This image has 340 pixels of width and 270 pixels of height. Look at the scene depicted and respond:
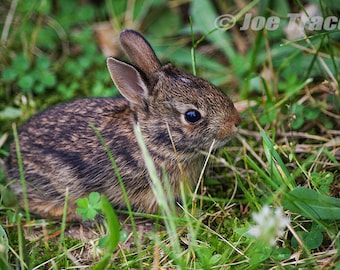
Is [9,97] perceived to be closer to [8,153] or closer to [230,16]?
[8,153]

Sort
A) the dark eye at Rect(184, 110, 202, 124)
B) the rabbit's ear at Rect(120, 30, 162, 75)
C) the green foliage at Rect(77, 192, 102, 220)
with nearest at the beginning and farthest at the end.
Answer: the green foliage at Rect(77, 192, 102, 220) → the dark eye at Rect(184, 110, 202, 124) → the rabbit's ear at Rect(120, 30, 162, 75)

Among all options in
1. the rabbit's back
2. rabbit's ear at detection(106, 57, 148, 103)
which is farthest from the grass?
rabbit's ear at detection(106, 57, 148, 103)

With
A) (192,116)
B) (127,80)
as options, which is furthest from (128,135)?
(192,116)

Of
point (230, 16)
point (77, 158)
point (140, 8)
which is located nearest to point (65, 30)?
point (140, 8)

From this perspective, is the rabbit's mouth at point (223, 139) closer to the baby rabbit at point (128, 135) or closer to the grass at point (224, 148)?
the baby rabbit at point (128, 135)

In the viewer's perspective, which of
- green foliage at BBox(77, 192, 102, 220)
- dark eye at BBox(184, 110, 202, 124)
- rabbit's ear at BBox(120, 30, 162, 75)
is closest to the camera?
green foliage at BBox(77, 192, 102, 220)

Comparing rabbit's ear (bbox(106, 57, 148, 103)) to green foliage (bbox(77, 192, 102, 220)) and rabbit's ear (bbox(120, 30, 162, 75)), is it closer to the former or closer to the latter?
rabbit's ear (bbox(120, 30, 162, 75))

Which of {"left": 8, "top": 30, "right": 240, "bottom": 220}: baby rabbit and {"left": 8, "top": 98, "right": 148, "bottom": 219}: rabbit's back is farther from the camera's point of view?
{"left": 8, "top": 98, "right": 148, "bottom": 219}: rabbit's back
